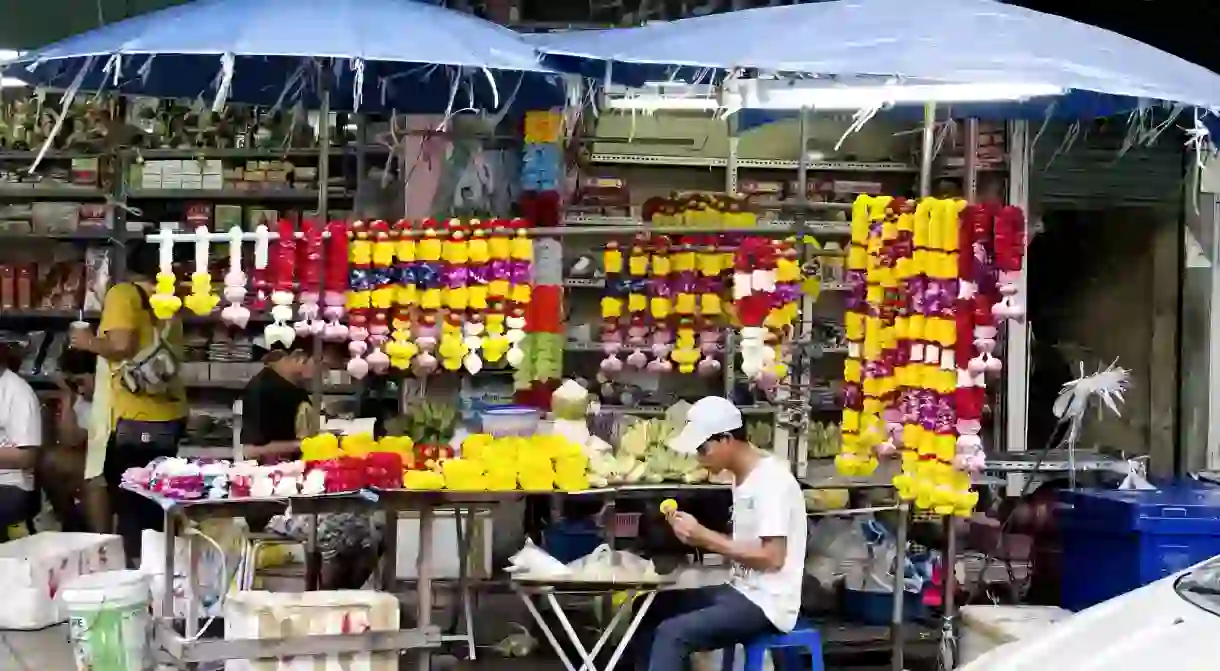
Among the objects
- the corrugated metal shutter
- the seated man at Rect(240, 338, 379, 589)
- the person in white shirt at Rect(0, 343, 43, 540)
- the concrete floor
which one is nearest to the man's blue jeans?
the seated man at Rect(240, 338, 379, 589)

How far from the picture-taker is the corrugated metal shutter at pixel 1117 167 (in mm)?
8305

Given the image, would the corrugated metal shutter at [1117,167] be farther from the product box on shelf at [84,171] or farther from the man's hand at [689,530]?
the product box on shelf at [84,171]

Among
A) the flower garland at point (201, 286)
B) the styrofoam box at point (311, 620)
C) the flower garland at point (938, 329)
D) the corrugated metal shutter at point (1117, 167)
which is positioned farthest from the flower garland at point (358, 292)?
the corrugated metal shutter at point (1117, 167)

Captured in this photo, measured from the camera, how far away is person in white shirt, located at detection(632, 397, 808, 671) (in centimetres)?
482

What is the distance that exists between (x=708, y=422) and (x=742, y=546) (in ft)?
1.50

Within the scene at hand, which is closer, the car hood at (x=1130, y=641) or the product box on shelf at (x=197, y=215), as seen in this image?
the car hood at (x=1130, y=641)

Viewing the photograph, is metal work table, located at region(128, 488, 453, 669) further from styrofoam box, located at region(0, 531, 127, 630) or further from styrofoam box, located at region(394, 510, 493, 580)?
styrofoam box, located at region(0, 531, 127, 630)

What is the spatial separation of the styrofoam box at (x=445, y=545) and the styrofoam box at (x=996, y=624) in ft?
7.70

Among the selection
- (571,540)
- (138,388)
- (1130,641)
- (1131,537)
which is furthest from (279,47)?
(1131,537)

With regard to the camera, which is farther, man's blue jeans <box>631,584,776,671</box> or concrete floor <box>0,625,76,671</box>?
concrete floor <box>0,625,76,671</box>

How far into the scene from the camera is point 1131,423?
8.71 m

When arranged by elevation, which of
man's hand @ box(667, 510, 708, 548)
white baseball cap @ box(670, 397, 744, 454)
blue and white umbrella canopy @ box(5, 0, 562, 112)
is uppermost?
blue and white umbrella canopy @ box(5, 0, 562, 112)

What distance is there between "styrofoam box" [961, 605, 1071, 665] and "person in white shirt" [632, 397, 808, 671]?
1.04 meters

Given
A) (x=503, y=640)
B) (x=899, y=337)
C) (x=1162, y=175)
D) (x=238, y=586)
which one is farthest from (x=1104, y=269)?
(x=238, y=586)
